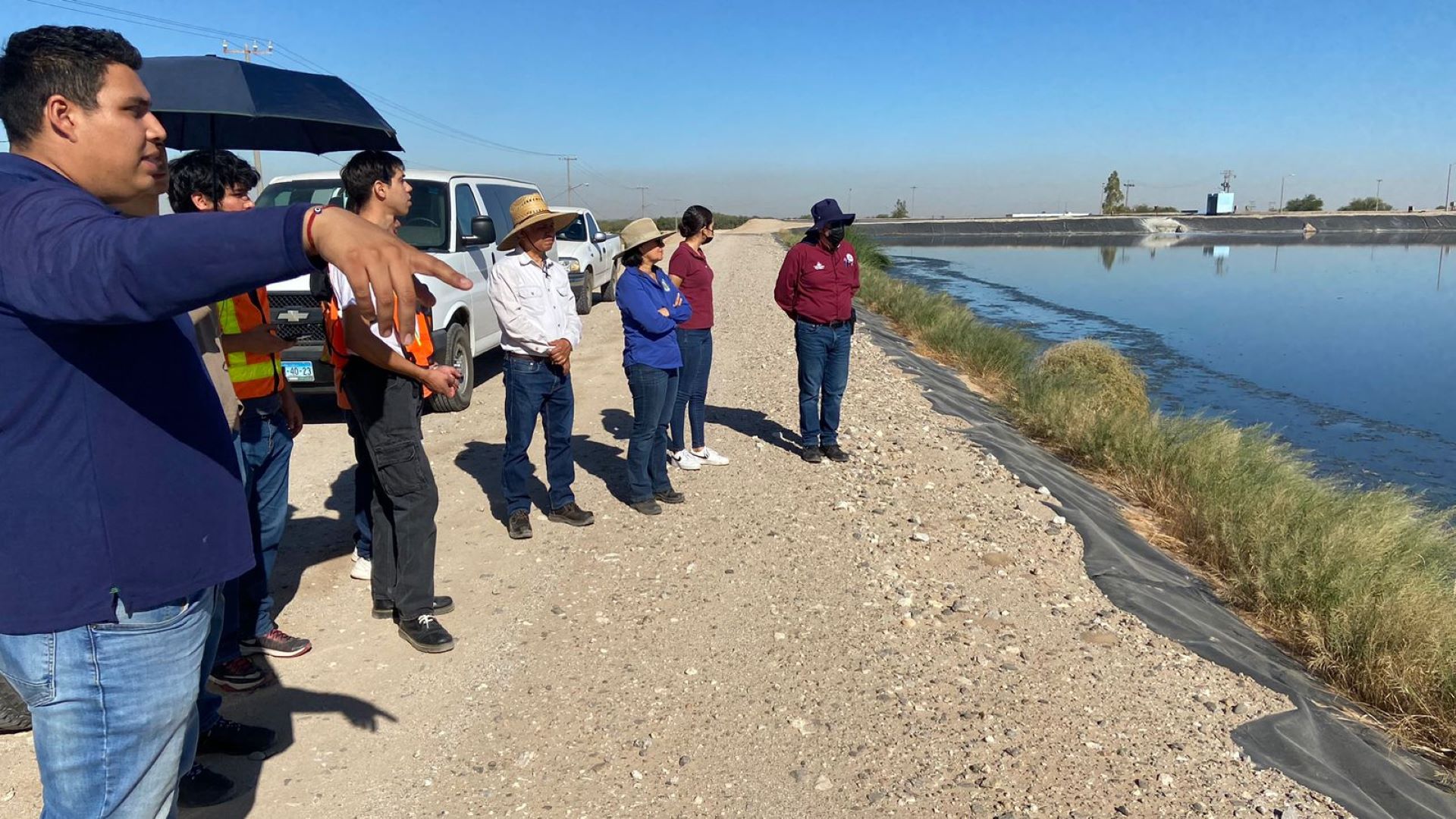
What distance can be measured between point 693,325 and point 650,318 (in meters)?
1.06

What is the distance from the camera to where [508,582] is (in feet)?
15.9

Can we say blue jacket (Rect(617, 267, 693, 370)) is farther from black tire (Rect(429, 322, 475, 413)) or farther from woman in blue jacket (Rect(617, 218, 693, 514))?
black tire (Rect(429, 322, 475, 413))

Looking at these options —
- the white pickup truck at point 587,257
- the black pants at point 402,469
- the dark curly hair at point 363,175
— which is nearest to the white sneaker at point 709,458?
the black pants at point 402,469

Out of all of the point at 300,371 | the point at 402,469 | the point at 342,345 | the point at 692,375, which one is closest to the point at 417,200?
the point at 300,371

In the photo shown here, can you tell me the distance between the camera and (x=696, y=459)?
7.00 meters

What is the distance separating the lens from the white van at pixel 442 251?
7.54 m

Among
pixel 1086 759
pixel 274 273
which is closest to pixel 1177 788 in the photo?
pixel 1086 759

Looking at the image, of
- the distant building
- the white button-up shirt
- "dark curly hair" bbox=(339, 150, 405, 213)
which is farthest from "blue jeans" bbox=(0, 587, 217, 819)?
the distant building

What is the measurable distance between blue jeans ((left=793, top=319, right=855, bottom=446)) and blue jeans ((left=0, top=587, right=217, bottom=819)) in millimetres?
5592

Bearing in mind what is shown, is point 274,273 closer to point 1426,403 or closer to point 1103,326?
point 1426,403

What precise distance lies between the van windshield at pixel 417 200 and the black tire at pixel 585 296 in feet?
21.1

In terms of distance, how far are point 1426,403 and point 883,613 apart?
16.2 m

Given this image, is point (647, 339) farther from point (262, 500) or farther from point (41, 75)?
point (41, 75)

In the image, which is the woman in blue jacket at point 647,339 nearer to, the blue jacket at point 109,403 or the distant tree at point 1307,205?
the blue jacket at point 109,403
